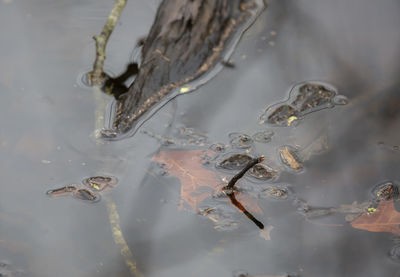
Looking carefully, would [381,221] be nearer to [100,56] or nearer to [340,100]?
[340,100]

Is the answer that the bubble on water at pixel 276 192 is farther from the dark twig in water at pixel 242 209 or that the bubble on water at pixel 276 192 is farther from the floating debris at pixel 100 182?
the floating debris at pixel 100 182

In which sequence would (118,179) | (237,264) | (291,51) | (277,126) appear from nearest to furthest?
(237,264) → (118,179) → (277,126) → (291,51)

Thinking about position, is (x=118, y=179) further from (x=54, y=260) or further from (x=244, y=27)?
(x=244, y=27)

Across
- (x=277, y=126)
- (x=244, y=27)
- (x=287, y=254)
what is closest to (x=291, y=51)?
(x=244, y=27)

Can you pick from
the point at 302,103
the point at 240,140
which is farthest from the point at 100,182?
the point at 302,103

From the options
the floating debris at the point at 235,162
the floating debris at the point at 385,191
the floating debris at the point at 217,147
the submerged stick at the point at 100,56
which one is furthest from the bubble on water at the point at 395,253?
the submerged stick at the point at 100,56

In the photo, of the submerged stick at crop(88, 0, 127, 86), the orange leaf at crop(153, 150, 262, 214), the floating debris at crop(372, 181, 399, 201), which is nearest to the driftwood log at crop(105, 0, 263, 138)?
the submerged stick at crop(88, 0, 127, 86)
